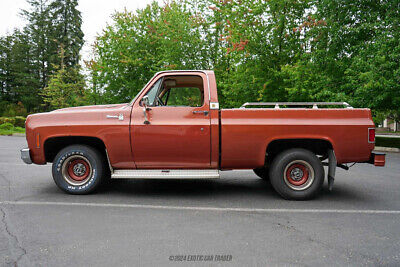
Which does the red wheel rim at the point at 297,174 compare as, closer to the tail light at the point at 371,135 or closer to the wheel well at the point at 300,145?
the wheel well at the point at 300,145

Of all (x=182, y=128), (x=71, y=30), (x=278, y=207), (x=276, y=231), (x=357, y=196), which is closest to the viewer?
(x=276, y=231)

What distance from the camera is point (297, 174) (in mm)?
5125

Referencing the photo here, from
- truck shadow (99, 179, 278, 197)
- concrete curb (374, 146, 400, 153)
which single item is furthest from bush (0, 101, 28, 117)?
concrete curb (374, 146, 400, 153)

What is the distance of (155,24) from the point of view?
23.5 metres

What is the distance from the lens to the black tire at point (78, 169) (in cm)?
526

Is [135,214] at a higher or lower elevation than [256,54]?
lower

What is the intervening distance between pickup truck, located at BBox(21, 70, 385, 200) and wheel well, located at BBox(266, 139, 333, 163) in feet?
0.06

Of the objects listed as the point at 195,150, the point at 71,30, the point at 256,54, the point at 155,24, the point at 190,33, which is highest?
the point at 71,30

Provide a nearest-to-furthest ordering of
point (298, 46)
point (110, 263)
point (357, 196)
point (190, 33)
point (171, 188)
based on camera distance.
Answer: point (110, 263), point (357, 196), point (171, 188), point (298, 46), point (190, 33)

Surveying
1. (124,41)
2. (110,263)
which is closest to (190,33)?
(124,41)

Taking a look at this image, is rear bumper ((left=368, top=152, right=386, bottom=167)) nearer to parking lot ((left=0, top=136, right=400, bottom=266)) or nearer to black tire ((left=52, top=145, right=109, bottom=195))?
parking lot ((left=0, top=136, right=400, bottom=266))

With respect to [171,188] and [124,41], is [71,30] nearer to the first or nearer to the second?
[124,41]

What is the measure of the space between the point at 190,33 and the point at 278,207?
56.4 feet

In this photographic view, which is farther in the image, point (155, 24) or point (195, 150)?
point (155, 24)
